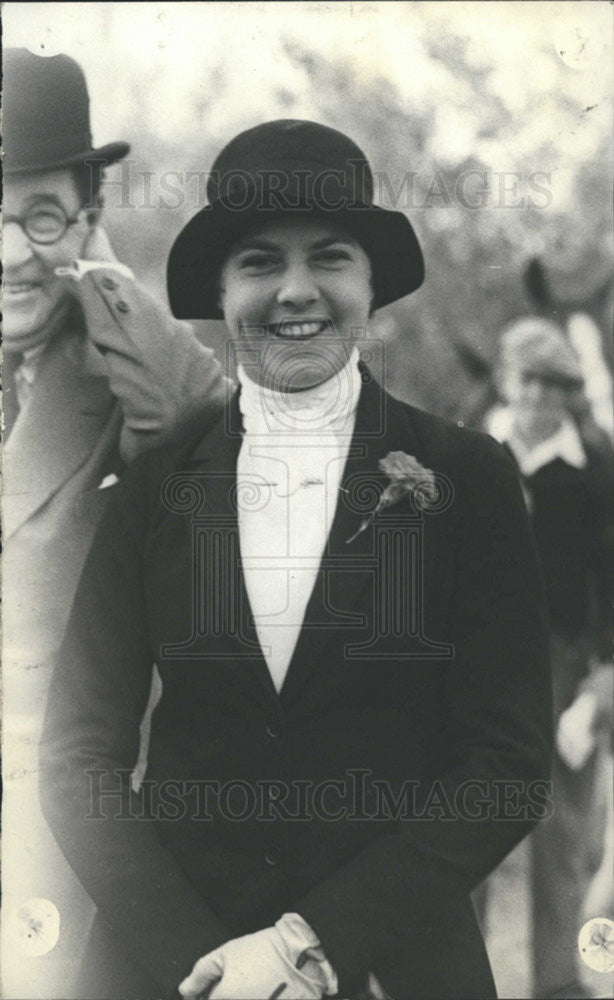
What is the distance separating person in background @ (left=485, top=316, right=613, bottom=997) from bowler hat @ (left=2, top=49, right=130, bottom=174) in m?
1.37

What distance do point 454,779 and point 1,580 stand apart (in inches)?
55.9

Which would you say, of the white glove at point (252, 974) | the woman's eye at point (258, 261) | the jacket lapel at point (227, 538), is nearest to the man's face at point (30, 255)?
the woman's eye at point (258, 261)

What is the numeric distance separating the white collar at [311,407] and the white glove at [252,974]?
4.54 feet

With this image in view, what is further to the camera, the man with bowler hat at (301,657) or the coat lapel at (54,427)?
the coat lapel at (54,427)

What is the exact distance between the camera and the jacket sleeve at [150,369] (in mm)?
3402

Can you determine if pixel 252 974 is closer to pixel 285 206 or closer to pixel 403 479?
pixel 403 479

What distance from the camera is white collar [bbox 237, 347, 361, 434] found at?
11.0 ft

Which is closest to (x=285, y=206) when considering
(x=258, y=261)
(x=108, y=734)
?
(x=258, y=261)

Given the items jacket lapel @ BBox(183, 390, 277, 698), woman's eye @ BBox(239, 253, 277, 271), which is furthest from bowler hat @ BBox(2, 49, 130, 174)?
jacket lapel @ BBox(183, 390, 277, 698)

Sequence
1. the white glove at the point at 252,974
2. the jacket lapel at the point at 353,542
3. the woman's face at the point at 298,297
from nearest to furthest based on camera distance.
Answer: the white glove at the point at 252,974, the jacket lapel at the point at 353,542, the woman's face at the point at 298,297

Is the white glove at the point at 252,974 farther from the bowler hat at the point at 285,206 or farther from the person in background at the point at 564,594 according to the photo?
the bowler hat at the point at 285,206

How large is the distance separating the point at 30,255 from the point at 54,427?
513 mm

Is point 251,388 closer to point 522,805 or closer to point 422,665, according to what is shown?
point 422,665

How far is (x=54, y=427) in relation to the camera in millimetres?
3414
